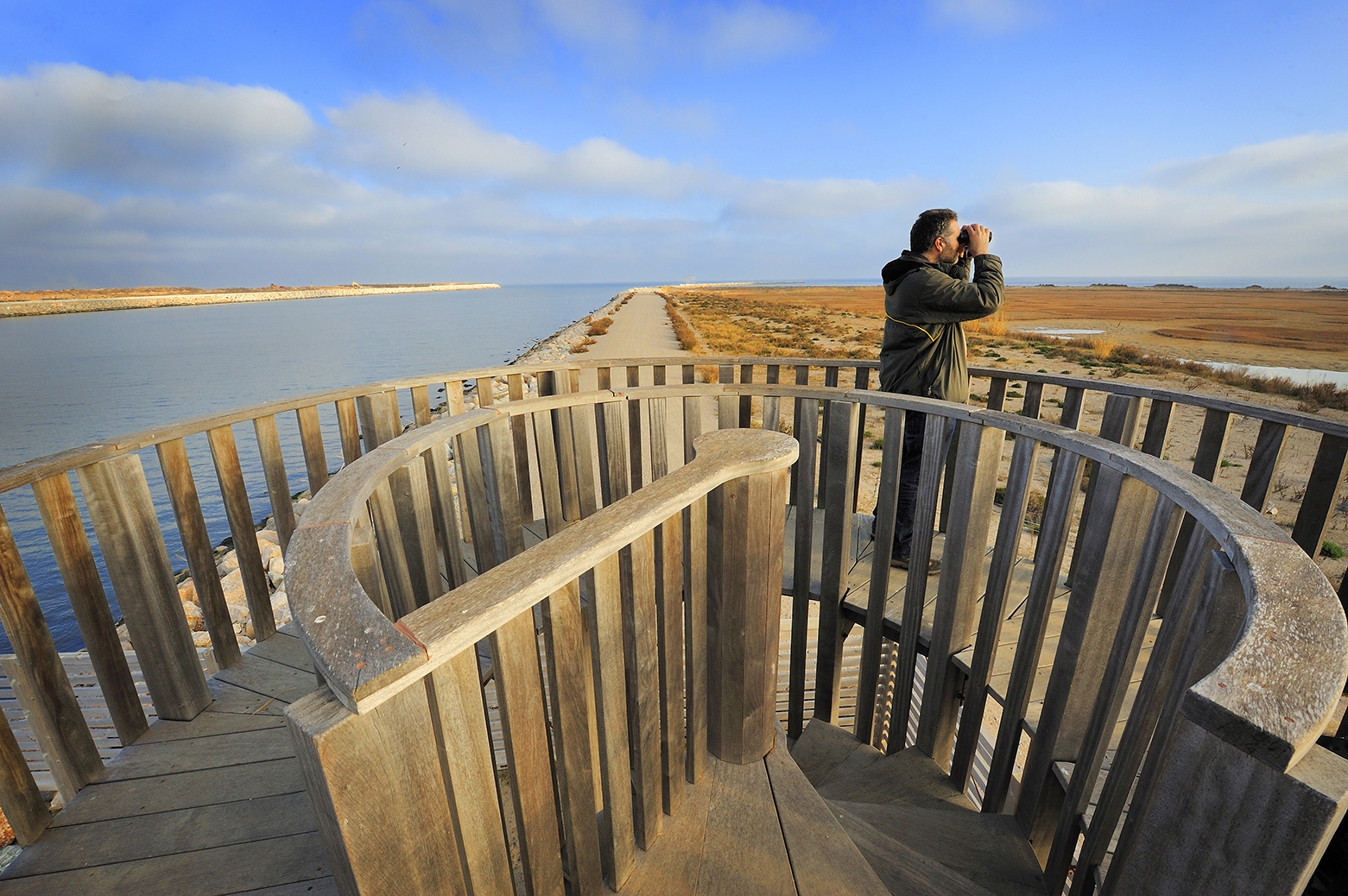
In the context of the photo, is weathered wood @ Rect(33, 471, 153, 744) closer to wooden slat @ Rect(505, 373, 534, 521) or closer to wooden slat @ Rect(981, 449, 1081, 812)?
wooden slat @ Rect(505, 373, 534, 521)

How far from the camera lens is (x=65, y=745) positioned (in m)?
1.86

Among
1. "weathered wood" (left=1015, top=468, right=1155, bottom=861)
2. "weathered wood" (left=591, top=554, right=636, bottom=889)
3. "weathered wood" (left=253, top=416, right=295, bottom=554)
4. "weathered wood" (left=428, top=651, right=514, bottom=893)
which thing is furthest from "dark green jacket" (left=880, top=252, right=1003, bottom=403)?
"weathered wood" (left=253, top=416, right=295, bottom=554)

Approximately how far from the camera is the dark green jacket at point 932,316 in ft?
9.97

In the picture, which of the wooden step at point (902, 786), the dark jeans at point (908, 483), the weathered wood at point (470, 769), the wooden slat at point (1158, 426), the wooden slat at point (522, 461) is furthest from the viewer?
the wooden slat at point (522, 461)

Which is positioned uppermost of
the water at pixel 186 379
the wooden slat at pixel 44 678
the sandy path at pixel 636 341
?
the wooden slat at pixel 44 678

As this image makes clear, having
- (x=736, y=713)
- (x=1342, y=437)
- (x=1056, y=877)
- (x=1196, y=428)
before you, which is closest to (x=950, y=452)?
(x=1342, y=437)

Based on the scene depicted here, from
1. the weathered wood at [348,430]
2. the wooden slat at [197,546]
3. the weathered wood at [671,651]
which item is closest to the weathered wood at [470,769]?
the weathered wood at [671,651]

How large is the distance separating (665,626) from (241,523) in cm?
215

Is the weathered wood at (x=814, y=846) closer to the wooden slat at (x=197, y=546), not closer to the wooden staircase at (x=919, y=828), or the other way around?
the wooden staircase at (x=919, y=828)

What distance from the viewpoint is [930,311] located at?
314 centimetres

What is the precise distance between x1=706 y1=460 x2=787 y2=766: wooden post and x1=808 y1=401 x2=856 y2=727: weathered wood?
118 cm

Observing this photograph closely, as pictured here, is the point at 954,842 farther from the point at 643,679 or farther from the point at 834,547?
the point at 643,679

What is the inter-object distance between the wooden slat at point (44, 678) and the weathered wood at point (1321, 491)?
4204 mm

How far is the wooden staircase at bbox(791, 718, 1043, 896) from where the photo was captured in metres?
1.74
